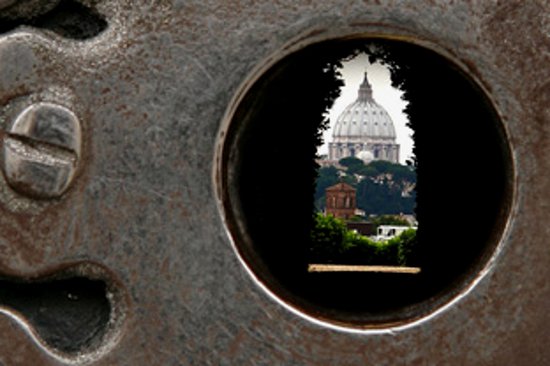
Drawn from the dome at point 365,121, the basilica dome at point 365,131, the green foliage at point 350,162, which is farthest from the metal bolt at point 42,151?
the dome at point 365,121

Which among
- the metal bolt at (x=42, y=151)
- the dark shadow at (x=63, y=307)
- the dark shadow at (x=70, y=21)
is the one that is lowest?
the dark shadow at (x=63, y=307)

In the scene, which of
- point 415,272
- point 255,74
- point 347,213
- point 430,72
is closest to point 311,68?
point 430,72

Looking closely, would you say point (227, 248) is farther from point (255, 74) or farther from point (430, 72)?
point (430, 72)

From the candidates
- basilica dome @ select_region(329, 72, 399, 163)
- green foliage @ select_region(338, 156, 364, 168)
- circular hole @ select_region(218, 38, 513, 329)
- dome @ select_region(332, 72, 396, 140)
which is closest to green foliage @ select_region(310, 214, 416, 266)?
circular hole @ select_region(218, 38, 513, 329)

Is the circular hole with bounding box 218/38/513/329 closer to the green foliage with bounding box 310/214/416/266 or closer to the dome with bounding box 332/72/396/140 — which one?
the green foliage with bounding box 310/214/416/266

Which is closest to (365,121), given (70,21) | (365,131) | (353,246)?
(365,131)

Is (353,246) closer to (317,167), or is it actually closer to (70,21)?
(317,167)

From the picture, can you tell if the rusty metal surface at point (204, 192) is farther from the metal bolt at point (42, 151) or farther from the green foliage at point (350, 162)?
the green foliage at point (350, 162)
